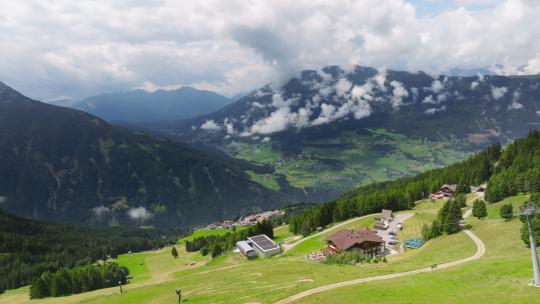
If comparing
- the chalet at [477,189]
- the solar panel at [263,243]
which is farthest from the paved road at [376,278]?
the chalet at [477,189]

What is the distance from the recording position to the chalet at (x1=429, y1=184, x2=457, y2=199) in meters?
166

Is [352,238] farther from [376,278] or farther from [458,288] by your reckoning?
[458,288]

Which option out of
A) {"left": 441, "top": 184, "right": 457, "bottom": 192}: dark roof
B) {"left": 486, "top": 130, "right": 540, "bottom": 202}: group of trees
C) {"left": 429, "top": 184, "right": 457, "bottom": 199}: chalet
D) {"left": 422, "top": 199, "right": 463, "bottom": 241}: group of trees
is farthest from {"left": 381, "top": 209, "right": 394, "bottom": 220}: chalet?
{"left": 441, "top": 184, "right": 457, "bottom": 192}: dark roof

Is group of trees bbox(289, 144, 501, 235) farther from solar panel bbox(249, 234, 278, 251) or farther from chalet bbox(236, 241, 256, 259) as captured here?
chalet bbox(236, 241, 256, 259)

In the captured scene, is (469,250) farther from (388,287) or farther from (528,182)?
(528,182)

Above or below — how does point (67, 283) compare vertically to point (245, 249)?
below

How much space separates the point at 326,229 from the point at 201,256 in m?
64.4

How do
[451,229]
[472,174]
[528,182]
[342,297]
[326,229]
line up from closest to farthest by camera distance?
[342,297], [451,229], [528,182], [326,229], [472,174]

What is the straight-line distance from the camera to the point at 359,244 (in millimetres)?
106688

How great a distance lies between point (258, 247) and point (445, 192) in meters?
92.9

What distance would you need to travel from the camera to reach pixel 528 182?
394 feet

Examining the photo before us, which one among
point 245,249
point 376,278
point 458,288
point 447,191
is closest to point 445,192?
point 447,191

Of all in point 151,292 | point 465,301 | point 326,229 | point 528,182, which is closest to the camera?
point 465,301

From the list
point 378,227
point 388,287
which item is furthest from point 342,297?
point 378,227
